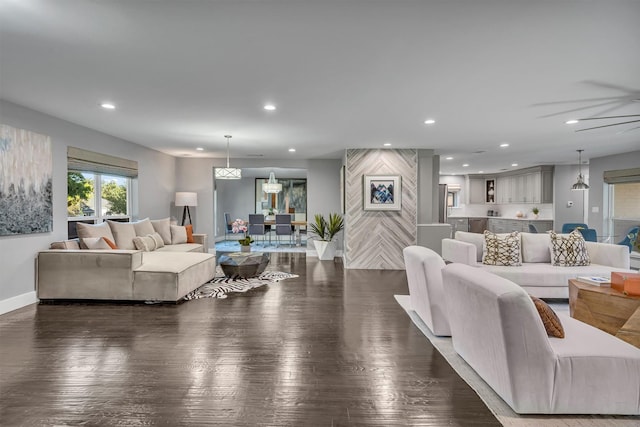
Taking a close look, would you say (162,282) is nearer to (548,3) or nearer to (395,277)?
(395,277)

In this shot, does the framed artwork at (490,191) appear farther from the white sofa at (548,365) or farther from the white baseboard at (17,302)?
the white baseboard at (17,302)

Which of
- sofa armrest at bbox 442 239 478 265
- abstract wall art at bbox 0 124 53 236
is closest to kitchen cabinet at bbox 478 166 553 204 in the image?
sofa armrest at bbox 442 239 478 265

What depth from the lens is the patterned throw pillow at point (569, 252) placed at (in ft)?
14.6

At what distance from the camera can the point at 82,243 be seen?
181 inches

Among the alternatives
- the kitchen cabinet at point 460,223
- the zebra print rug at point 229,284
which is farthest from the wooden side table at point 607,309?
the kitchen cabinet at point 460,223

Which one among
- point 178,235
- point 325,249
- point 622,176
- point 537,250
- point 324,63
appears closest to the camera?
point 324,63

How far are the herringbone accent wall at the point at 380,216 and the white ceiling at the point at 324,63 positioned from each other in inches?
73.3

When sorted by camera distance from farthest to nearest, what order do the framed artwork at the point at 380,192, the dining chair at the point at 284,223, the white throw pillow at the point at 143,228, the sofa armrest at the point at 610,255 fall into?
1. the dining chair at the point at 284,223
2. the framed artwork at the point at 380,192
3. the white throw pillow at the point at 143,228
4. the sofa armrest at the point at 610,255

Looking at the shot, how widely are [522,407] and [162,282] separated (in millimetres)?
3976

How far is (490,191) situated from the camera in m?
11.4

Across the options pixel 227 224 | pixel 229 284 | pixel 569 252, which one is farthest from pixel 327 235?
pixel 569 252

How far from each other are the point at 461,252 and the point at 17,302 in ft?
18.9

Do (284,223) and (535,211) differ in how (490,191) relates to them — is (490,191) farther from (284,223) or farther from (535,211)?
(284,223)

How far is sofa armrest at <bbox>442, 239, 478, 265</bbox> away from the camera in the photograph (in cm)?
454
